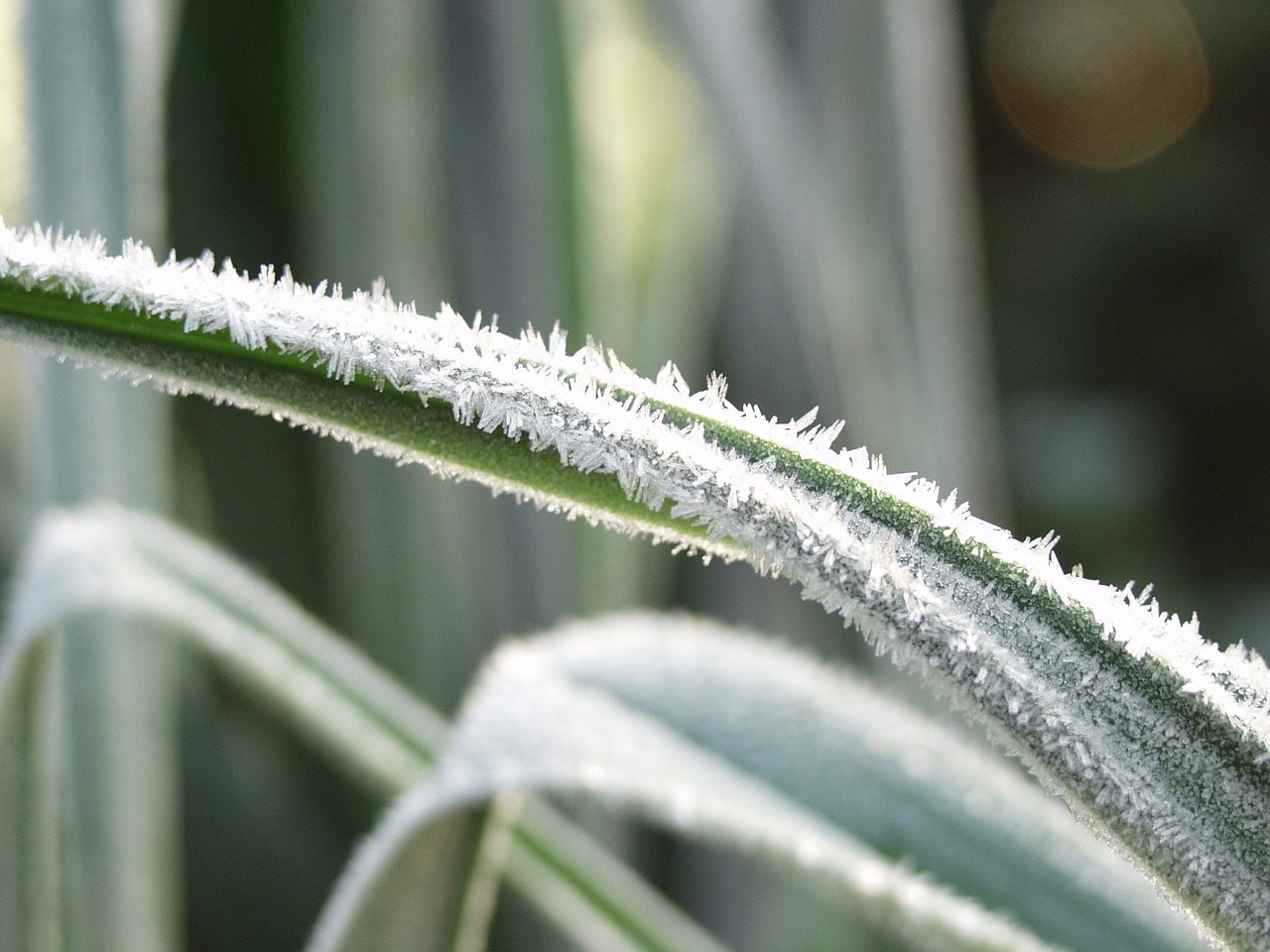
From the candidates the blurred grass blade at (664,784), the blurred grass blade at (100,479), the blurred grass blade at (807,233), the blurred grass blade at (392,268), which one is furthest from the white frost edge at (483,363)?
the blurred grass blade at (807,233)

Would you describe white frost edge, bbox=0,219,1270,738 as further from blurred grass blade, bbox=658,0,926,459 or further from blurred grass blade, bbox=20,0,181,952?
blurred grass blade, bbox=658,0,926,459

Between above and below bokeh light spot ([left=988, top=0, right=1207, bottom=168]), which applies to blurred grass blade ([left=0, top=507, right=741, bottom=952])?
below

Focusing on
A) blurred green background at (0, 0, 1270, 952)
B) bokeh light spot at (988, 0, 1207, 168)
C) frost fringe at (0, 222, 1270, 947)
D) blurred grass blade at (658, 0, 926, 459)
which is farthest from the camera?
bokeh light spot at (988, 0, 1207, 168)

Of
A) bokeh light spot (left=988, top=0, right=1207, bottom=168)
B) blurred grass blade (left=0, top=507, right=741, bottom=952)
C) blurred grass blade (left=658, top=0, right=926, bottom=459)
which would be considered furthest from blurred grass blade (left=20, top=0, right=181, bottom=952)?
bokeh light spot (left=988, top=0, right=1207, bottom=168)

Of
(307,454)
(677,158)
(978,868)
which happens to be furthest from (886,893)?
(677,158)

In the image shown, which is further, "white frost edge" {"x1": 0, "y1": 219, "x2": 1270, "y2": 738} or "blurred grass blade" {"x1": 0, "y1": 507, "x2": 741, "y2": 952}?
"blurred grass blade" {"x1": 0, "y1": 507, "x2": 741, "y2": 952}

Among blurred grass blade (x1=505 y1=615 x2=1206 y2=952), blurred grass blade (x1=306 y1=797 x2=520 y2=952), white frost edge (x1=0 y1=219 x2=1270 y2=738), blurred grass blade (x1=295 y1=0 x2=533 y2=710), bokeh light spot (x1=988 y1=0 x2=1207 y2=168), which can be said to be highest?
bokeh light spot (x1=988 y1=0 x2=1207 y2=168)
